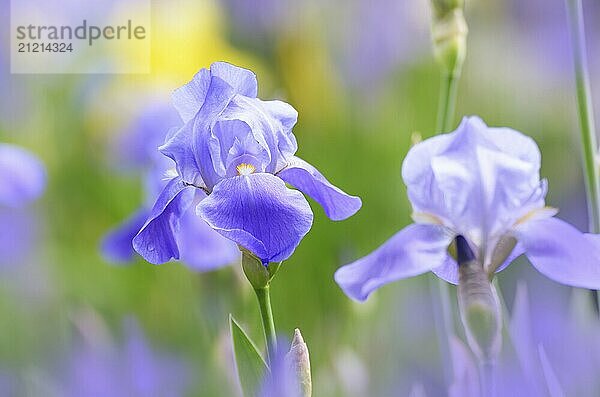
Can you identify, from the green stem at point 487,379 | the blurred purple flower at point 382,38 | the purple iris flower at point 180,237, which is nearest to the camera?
the green stem at point 487,379

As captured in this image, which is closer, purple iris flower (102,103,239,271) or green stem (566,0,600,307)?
green stem (566,0,600,307)

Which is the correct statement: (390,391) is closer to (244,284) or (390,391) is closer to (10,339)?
(244,284)

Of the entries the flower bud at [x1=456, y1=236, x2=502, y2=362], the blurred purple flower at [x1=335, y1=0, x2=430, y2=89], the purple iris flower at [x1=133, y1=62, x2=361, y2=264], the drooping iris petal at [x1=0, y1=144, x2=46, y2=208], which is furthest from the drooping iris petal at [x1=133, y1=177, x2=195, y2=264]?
the blurred purple flower at [x1=335, y1=0, x2=430, y2=89]

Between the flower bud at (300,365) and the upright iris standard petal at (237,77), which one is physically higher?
the upright iris standard petal at (237,77)

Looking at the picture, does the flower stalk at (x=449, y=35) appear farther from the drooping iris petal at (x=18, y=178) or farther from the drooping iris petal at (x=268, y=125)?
the drooping iris petal at (x=18, y=178)

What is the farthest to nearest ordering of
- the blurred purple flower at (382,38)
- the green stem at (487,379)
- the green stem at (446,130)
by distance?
Result: the blurred purple flower at (382,38) → the green stem at (446,130) → the green stem at (487,379)

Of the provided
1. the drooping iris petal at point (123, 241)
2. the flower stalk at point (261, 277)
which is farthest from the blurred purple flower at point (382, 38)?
the flower stalk at point (261, 277)

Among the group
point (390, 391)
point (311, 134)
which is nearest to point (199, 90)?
point (390, 391)

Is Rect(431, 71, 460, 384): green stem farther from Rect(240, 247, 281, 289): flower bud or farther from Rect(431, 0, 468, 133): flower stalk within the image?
Rect(240, 247, 281, 289): flower bud
